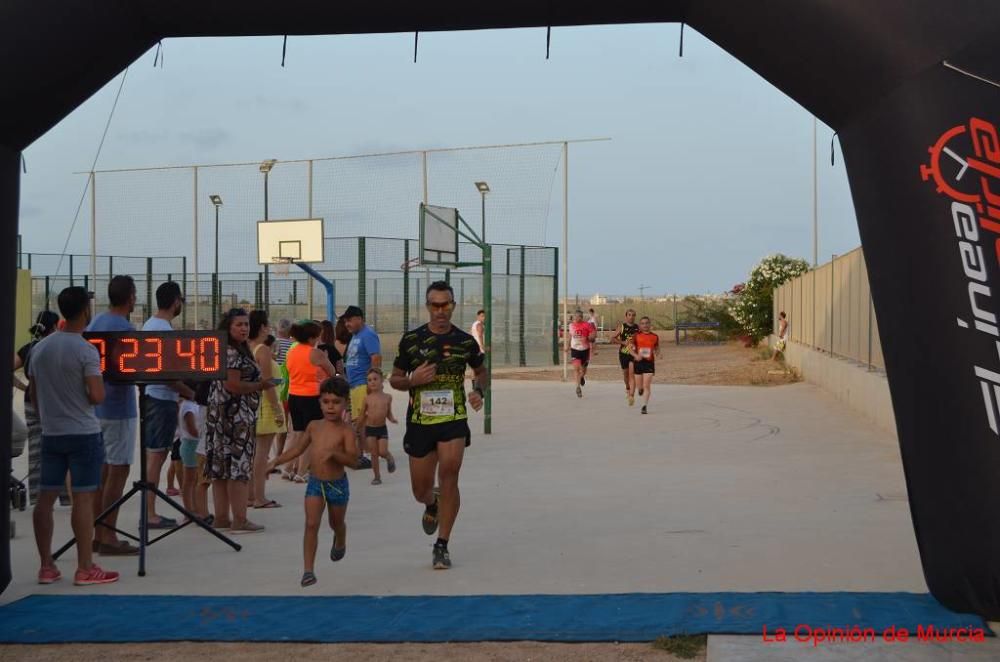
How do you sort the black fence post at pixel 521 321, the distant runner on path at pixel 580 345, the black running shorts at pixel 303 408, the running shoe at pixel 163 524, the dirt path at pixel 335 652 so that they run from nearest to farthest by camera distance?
the dirt path at pixel 335 652 < the running shoe at pixel 163 524 < the black running shorts at pixel 303 408 < the distant runner on path at pixel 580 345 < the black fence post at pixel 521 321

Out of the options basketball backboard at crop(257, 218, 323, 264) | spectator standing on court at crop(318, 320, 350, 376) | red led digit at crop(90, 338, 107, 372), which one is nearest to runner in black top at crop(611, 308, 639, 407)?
spectator standing on court at crop(318, 320, 350, 376)

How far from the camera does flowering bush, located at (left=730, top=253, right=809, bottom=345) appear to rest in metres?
42.0

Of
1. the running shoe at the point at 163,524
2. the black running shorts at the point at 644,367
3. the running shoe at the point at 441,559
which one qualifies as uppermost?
the black running shorts at the point at 644,367

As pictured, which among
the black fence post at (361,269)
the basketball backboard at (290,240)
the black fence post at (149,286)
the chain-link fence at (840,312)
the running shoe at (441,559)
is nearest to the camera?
the running shoe at (441,559)

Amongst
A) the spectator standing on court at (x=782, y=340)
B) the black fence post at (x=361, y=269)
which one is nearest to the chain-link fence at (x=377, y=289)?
the black fence post at (x=361, y=269)

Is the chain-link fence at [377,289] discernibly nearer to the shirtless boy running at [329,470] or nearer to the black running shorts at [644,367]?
the black running shorts at [644,367]

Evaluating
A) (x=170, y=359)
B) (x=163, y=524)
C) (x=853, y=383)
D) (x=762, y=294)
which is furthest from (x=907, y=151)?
(x=762, y=294)

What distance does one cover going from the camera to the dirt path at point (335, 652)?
211 inches

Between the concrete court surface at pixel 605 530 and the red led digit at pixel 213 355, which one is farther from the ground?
the red led digit at pixel 213 355

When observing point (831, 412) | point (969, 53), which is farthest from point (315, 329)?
point (831, 412)

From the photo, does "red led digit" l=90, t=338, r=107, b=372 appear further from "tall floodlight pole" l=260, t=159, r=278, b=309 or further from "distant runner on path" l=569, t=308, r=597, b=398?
"tall floodlight pole" l=260, t=159, r=278, b=309

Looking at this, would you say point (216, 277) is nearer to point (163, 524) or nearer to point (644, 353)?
point (644, 353)

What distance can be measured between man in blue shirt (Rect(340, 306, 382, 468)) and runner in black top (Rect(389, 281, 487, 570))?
4.43 meters

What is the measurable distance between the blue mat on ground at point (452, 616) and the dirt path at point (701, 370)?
61.4 feet
